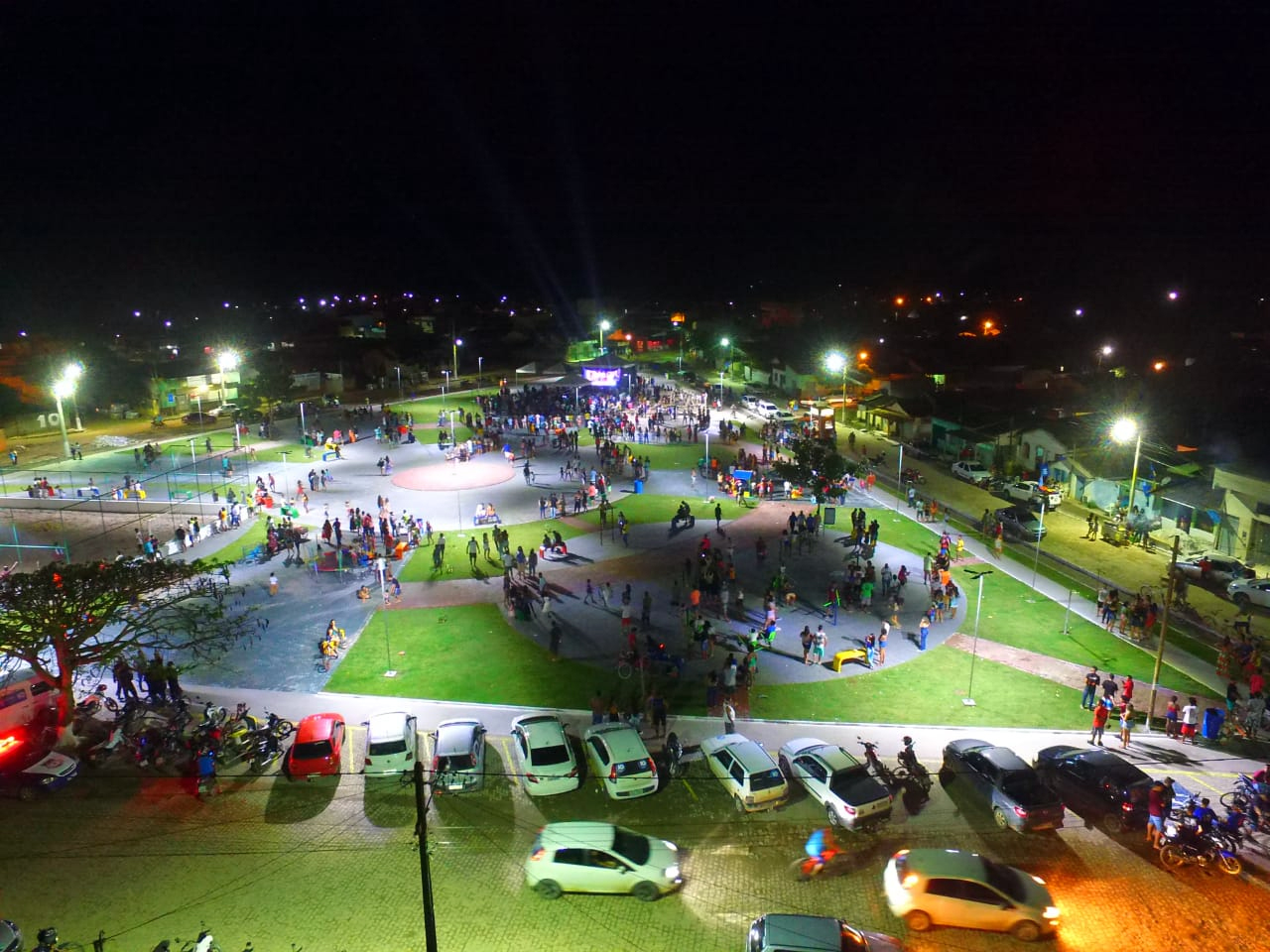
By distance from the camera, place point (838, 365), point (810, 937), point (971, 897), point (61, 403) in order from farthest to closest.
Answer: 1. point (838, 365)
2. point (61, 403)
3. point (971, 897)
4. point (810, 937)

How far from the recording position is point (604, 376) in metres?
60.7

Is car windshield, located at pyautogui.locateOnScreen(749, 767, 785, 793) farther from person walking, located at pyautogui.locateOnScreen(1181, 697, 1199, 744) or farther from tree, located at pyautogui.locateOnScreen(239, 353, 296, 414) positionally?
tree, located at pyautogui.locateOnScreen(239, 353, 296, 414)

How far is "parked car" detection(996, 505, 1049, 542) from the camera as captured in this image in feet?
103

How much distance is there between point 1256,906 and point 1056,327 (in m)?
104

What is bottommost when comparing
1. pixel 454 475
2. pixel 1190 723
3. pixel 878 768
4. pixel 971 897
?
pixel 1190 723

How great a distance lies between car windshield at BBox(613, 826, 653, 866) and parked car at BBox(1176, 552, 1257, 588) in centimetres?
2343

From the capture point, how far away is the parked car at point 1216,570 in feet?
84.8

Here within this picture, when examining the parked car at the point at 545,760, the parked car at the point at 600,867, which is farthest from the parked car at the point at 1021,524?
the parked car at the point at 600,867

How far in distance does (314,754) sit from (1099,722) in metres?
17.1

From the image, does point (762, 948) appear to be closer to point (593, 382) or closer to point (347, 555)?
point (347, 555)

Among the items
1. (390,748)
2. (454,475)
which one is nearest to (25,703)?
(390,748)

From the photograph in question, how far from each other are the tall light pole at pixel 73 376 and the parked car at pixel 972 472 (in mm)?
53770

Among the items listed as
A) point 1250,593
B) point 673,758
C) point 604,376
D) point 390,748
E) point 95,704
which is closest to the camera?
point 390,748

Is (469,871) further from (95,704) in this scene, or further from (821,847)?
(95,704)
